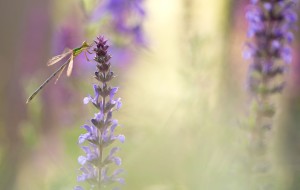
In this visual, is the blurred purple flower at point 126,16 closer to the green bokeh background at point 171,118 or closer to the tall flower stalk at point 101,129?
the green bokeh background at point 171,118

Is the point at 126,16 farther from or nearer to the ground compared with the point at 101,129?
farther from the ground

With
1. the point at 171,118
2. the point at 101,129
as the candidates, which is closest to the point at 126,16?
the point at 171,118

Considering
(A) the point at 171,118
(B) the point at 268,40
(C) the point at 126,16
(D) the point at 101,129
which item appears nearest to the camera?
(D) the point at 101,129

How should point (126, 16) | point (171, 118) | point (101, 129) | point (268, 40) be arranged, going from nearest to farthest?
point (101, 129), point (268, 40), point (171, 118), point (126, 16)

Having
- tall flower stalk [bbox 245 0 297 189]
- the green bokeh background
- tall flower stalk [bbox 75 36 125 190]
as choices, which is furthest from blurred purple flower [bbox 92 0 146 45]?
tall flower stalk [bbox 75 36 125 190]

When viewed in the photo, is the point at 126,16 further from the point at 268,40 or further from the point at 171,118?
the point at 268,40

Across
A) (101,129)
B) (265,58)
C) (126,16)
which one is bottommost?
(101,129)

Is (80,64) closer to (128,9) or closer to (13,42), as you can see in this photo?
(128,9)

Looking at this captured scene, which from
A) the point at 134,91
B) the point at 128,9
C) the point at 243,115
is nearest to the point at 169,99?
the point at 134,91
